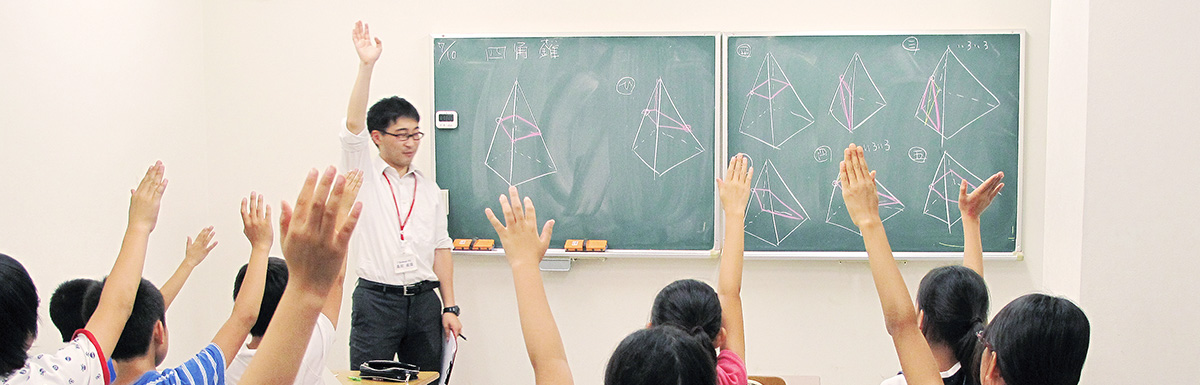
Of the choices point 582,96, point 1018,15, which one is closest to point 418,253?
point 582,96

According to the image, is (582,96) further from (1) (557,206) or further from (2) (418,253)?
(2) (418,253)

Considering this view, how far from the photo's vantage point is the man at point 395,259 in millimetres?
3281

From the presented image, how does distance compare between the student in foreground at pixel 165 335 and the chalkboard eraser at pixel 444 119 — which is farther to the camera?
the chalkboard eraser at pixel 444 119

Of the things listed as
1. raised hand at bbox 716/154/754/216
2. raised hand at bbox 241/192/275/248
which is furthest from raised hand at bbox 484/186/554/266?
raised hand at bbox 716/154/754/216

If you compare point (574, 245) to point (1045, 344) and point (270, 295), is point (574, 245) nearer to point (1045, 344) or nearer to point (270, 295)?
point (270, 295)

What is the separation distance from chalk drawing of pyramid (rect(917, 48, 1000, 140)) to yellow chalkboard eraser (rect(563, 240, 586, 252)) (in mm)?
1648

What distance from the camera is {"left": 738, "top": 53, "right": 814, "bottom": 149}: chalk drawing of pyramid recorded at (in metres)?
3.65

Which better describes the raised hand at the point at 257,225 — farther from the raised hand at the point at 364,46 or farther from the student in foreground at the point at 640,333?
the raised hand at the point at 364,46

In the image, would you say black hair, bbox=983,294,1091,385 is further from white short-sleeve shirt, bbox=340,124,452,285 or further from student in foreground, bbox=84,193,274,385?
white short-sleeve shirt, bbox=340,124,452,285

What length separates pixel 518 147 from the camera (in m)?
3.75

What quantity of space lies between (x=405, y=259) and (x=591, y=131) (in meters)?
→ 1.05

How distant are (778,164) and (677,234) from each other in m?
0.57

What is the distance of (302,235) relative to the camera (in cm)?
90

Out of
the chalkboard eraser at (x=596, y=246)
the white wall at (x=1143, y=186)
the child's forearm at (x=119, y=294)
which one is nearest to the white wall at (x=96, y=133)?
the child's forearm at (x=119, y=294)
